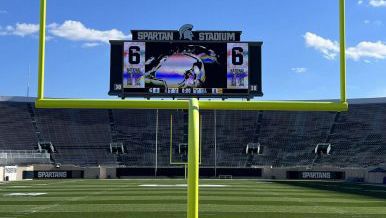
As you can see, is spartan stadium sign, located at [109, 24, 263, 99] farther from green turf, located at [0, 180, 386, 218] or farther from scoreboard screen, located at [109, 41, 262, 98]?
green turf, located at [0, 180, 386, 218]

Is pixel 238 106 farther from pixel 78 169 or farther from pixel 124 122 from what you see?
pixel 124 122

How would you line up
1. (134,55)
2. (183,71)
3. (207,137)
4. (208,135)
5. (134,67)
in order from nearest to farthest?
(183,71) → (134,67) → (134,55) → (207,137) → (208,135)

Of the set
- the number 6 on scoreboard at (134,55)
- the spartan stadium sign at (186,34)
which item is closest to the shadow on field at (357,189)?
the number 6 on scoreboard at (134,55)

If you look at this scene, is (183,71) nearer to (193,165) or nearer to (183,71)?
(183,71)

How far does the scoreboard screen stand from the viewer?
1770 centimetres

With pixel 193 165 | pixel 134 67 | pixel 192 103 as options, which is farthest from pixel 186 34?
pixel 134 67

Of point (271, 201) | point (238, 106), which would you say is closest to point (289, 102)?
point (238, 106)

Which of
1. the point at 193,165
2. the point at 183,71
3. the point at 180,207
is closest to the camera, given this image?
the point at 193,165

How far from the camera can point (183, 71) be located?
17.4 meters

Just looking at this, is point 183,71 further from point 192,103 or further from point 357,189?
point 192,103

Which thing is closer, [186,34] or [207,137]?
[186,34]

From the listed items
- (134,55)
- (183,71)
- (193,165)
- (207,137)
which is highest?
(134,55)

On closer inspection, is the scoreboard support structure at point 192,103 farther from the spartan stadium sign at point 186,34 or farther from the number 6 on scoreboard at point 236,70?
the number 6 on scoreboard at point 236,70

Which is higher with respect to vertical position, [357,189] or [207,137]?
[207,137]
